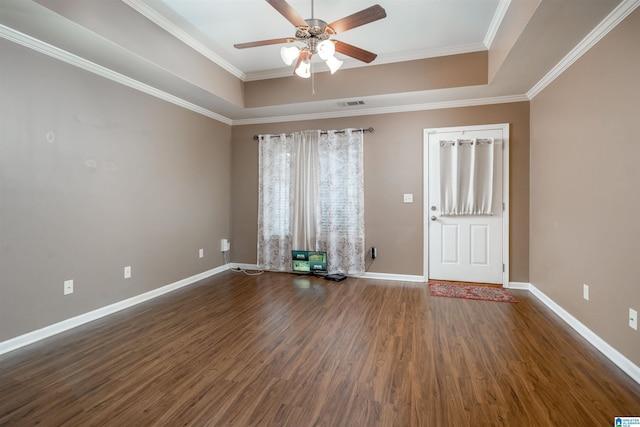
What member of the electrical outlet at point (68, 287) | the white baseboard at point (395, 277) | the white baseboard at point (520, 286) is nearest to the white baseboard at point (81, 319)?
the electrical outlet at point (68, 287)

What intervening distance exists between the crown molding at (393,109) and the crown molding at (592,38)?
52cm

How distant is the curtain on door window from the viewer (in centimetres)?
452

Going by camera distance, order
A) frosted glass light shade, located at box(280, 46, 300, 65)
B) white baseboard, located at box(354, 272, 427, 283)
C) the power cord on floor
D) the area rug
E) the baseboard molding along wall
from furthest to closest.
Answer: the power cord on floor
white baseboard, located at box(354, 272, 427, 283)
the area rug
frosted glass light shade, located at box(280, 46, 300, 65)
the baseboard molding along wall

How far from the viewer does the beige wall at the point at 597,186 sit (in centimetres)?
205

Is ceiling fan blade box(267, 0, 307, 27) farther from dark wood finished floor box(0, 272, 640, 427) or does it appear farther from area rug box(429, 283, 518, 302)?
area rug box(429, 283, 518, 302)

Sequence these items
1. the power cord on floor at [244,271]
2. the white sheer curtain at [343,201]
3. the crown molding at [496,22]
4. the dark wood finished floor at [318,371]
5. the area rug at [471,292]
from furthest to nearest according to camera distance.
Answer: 1. the power cord on floor at [244,271]
2. the white sheer curtain at [343,201]
3. the area rug at [471,292]
4. the crown molding at [496,22]
5. the dark wood finished floor at [318,371]

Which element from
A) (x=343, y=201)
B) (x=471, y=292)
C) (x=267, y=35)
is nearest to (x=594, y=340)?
(x=471, y=292)

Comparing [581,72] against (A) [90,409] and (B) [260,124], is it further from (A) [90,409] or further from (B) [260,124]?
(A) [90,409]

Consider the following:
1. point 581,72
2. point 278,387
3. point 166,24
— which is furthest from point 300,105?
point 278,387

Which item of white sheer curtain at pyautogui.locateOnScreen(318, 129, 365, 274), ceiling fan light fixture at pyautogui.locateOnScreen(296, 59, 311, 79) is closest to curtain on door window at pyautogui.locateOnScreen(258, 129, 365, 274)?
white sheer curtain at pyautogui.locateOnScreen(318, 129, 365, 274)

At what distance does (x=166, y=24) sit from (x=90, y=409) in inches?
130

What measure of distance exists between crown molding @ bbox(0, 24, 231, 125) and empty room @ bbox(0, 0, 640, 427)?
0.07 ft

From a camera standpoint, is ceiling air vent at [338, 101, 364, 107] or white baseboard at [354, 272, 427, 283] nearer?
ceiling air vent at [338, 101, 364, 107]

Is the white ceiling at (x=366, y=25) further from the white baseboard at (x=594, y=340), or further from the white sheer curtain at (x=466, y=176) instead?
the white baseboard at (x=594, y=340)
